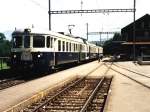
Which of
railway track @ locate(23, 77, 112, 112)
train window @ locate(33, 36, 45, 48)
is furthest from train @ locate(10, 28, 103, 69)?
railway track @ locate(23, 77, 112, 112)

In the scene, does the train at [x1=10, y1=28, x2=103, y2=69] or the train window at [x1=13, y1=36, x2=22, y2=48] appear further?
the train window at [x1=13, y1=36, x2=22, y2=48]

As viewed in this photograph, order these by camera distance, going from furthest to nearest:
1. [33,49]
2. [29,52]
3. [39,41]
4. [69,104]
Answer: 1. [39,41]
2. [33,49]
3. [29,52]
4. [69,104]

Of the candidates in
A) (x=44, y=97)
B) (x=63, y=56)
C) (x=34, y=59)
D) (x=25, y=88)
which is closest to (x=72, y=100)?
(x=44, y=97)

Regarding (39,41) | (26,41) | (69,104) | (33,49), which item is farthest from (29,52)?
(69,104)

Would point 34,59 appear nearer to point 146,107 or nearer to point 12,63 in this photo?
point 12,63

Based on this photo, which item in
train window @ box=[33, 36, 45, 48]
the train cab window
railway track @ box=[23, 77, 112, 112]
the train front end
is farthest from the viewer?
train window @ box=[33, 36, 45, 48]

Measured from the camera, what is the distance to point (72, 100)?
14.7 metres

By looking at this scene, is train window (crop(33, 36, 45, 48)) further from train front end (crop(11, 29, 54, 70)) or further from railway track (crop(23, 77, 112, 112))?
railway track (crop(23, 77, 112, 112))

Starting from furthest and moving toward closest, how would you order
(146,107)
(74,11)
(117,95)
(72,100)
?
(74,11), (117,95), (72,100), (146,107)

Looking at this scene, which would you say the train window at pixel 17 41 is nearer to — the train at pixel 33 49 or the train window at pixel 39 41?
the train at pixel 33 49

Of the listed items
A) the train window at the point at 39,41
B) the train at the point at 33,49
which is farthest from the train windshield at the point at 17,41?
the train window at the point at 39,41

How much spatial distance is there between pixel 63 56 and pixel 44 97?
1527cm

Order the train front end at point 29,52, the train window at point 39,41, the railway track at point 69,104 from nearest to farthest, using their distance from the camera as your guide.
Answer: the railway track at point 69,104, the train front end at point 29,52, the train window at point 39,41

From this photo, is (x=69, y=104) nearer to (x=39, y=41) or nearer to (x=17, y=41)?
(x=39, y=41)
